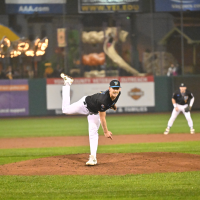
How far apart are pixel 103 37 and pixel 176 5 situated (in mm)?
5196

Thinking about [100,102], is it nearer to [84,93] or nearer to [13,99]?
[84,93]

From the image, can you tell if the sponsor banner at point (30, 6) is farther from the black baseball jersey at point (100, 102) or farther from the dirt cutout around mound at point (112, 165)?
the black baseball jersey at point (100, 102)

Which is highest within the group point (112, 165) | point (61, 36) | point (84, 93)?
point (61, 36)

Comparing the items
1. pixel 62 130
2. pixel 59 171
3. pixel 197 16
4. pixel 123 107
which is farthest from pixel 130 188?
pixel 197 16

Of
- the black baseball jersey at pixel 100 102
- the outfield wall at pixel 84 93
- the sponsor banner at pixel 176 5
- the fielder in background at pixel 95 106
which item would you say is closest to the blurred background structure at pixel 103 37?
the sponsor banner at pixel 176 5

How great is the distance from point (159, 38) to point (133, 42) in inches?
69.6

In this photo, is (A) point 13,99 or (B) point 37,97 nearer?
(A) point 13,99

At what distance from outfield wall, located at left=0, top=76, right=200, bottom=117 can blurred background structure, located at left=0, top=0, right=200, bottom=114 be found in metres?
1.86

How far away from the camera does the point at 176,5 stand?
25.7 metres

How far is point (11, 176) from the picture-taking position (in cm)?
682

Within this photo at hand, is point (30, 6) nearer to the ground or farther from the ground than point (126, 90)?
farther from the ground

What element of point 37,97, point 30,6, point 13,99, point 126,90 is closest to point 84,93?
point 126,90

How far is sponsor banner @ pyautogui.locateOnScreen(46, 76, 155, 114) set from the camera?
2316 cm

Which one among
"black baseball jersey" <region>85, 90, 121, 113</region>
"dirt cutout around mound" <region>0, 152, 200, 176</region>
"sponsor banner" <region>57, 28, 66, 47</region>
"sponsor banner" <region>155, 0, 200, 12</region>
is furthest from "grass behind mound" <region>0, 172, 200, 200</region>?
"sponsor banner" <region>155, 0, 200, 12</region>
